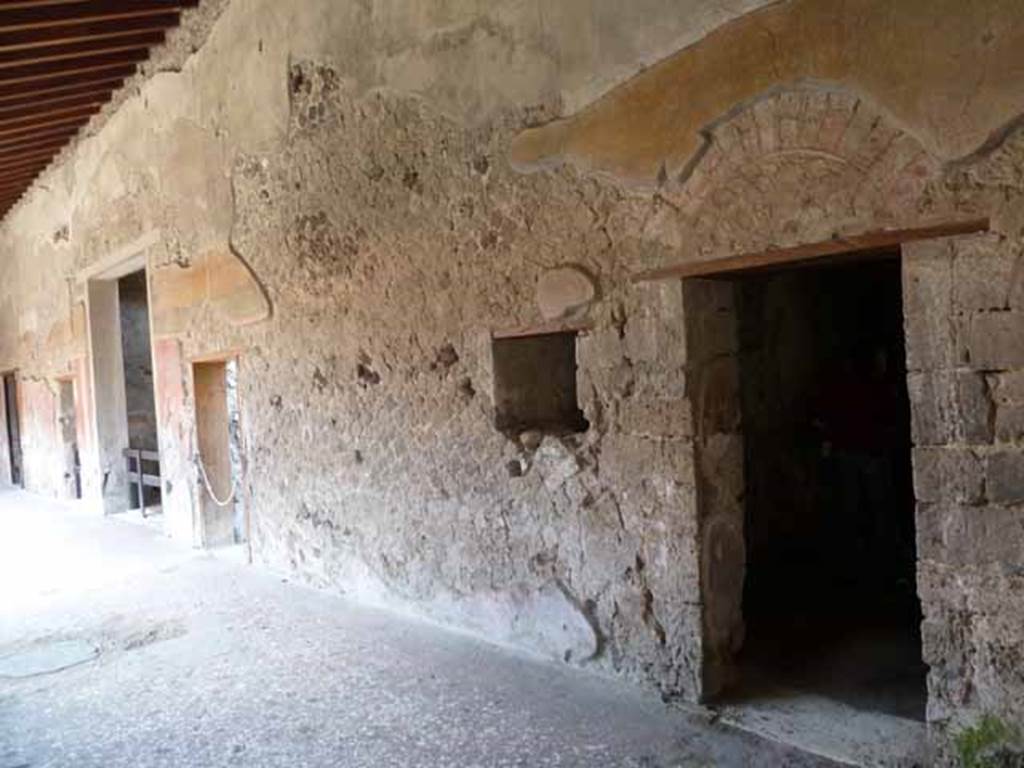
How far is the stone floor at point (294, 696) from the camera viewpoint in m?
2.76

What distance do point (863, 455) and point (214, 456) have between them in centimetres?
473

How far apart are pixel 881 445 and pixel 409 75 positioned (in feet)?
10.3

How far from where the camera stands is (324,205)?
184 inches

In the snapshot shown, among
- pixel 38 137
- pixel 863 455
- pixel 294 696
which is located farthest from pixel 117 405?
pixel 863 455

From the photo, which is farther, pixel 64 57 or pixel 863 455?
pixel 64 57

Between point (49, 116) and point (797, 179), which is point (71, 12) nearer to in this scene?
point (49, 116)

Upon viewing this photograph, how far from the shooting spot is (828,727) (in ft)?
9.01

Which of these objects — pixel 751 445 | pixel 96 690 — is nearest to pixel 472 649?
pixel 96 690

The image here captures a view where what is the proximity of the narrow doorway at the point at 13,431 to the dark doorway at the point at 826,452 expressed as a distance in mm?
11320

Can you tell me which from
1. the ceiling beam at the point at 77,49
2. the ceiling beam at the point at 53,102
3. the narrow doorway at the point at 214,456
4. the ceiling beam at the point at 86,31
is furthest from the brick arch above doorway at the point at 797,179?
the ceiling beam at the point at 53,102

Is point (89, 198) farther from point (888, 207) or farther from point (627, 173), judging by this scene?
point (888, 207)

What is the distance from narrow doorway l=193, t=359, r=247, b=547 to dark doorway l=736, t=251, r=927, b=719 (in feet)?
13.0

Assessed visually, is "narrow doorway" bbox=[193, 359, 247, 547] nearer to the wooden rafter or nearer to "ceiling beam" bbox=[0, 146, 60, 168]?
the wooden rafter

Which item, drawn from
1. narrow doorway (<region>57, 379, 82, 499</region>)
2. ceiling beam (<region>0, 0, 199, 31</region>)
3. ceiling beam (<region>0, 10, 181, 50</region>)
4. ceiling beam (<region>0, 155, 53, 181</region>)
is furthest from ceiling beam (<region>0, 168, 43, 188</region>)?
ceiling beam (<region>0, 0, 199, 31</region>)
